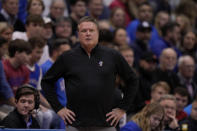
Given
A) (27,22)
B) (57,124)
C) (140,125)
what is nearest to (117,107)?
(140,125)

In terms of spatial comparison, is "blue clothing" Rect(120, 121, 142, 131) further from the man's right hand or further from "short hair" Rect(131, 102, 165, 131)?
the man's right hand

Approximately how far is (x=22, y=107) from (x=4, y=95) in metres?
0.73

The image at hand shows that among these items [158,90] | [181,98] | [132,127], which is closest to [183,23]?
[181,98]

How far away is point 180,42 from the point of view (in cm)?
1223

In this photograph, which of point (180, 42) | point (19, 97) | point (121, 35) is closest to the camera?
point (19, 97)

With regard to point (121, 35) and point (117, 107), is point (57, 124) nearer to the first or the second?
point (117, 107)

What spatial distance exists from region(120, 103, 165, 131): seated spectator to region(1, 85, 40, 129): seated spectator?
4.32ft

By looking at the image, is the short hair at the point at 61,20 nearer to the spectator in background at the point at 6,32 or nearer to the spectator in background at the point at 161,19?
the spectator in background at the point at 6,32

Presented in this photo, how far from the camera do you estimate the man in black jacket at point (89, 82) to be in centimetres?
510

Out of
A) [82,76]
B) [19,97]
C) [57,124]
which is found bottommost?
[57,124]

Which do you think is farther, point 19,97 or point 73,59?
point 19,97

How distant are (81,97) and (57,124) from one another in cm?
266

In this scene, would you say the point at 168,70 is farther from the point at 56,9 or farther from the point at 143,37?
the point at 56,9

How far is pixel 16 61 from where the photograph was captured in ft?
25.1
